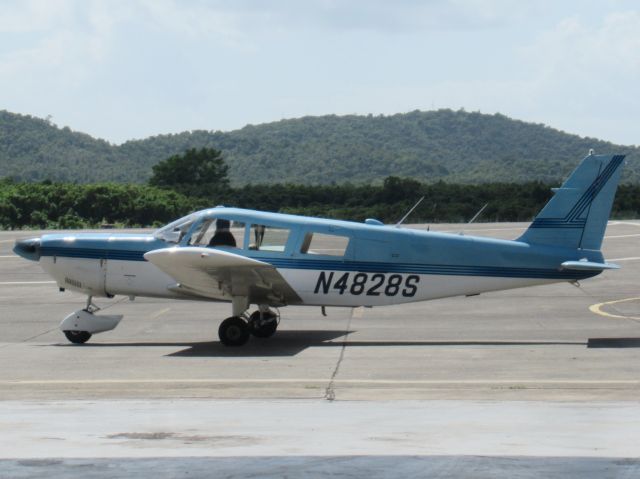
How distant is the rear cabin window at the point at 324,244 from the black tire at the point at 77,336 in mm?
3335

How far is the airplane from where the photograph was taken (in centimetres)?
1447

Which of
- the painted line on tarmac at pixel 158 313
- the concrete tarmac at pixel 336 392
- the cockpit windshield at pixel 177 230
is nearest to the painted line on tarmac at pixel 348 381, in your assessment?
the concrete tarmac at pixel 336 392

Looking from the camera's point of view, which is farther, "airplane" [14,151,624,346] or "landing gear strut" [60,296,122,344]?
"landing gear strut" [60,296,122,344]

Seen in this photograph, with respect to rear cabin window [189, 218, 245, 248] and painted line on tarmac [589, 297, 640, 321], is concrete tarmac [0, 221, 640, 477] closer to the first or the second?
painted line on tarmac [589, 297, 640, 321]

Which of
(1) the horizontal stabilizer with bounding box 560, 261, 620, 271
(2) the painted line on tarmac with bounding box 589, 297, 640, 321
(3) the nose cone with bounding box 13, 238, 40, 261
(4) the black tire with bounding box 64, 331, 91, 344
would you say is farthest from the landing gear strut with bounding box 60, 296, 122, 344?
(2) the painted line on tarmac with bounding box 589, 297, 640, 321

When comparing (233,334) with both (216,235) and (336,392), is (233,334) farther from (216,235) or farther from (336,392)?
(336,392)

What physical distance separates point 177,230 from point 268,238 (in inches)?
51.0

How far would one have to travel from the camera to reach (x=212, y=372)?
12.5 metres

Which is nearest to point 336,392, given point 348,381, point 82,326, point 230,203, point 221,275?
point 348,381

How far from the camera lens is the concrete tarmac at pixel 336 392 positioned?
7.23 metres

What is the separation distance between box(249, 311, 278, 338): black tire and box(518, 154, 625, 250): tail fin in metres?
4.02

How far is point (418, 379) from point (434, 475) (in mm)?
5096

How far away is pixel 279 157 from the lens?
16375cm

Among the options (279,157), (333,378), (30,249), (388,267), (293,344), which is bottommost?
(293,344)
